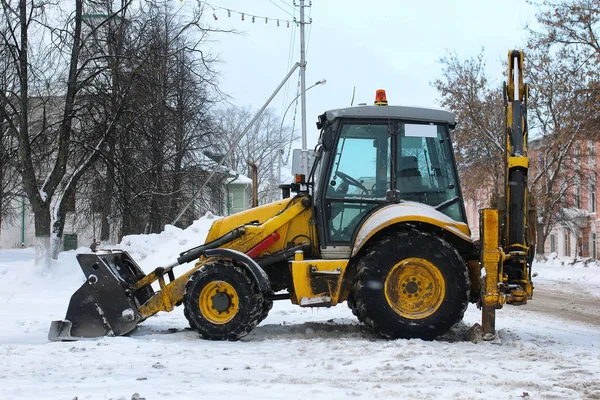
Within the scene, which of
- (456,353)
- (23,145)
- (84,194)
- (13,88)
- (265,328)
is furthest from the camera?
(84,194)

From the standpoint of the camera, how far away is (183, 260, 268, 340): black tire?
712 centimetres

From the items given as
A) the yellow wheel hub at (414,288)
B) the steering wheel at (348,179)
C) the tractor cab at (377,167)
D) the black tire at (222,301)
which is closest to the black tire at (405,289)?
the yellow wheel hub at (414,288)

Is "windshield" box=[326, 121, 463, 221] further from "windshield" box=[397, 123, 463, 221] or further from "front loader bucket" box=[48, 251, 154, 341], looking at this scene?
"front loader bucket" box=[48, 251, 154, 341]

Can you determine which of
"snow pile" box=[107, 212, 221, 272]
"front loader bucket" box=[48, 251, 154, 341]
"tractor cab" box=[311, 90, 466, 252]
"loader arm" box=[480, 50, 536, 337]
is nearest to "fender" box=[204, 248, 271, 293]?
"tractor cab" box=[311, 90, 466, 252]

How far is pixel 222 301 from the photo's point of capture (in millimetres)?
7207

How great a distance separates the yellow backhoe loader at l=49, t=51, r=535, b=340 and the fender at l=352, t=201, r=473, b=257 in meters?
0.02

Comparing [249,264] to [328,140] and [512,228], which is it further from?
[512,228]

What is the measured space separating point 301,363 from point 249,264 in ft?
5.41

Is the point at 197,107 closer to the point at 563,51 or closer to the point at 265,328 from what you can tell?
the point at 563,51

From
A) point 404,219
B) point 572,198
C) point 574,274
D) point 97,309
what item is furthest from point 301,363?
point 572,198

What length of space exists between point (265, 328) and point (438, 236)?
8.05 feet

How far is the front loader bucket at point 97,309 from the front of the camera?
7.30 metres

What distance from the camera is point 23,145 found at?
15008 mm

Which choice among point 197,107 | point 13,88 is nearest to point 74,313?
point 13,88
